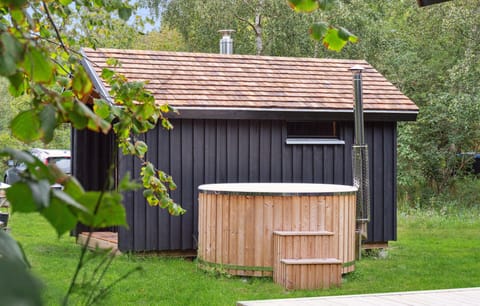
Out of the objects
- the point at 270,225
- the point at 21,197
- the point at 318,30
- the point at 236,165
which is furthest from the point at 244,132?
the point at 21,197

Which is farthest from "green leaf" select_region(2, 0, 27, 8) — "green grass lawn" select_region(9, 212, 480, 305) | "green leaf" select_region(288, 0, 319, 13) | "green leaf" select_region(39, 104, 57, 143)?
"green grass lawn" select_region(9, 212, 480, 305)

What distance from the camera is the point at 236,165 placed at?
12.2m

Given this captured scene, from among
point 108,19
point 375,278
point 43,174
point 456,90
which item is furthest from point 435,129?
point 43,174

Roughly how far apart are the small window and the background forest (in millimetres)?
7145

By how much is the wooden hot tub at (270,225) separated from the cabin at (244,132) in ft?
4.77

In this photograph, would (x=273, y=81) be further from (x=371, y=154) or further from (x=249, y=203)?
(x=249, y=203)

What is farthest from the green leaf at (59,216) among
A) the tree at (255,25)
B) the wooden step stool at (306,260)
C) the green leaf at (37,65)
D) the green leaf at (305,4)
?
the tree at (255,25)

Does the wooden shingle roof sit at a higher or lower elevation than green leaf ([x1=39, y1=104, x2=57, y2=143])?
higher

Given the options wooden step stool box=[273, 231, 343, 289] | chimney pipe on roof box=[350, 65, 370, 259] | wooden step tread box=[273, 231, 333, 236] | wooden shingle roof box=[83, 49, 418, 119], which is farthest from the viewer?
wooden shingle roof box=[83, 49, 418, 119]

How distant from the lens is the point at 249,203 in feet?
33.1

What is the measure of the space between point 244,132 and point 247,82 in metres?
0.97

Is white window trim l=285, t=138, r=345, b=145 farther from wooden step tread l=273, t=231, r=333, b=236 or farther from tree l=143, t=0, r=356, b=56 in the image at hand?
tree l=143, t=0, r=356, b=56

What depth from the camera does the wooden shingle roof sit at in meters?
12.0

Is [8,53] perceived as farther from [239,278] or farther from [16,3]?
[239,278]
